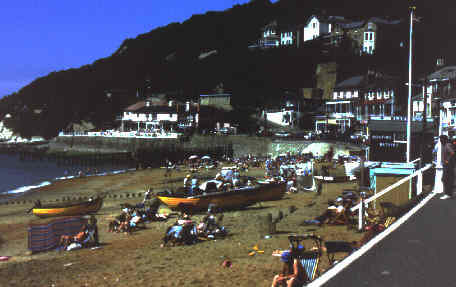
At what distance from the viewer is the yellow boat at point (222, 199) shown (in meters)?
17.8

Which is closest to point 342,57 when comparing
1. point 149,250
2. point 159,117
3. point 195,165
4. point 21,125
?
point 159,117

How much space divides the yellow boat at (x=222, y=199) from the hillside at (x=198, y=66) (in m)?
62.5

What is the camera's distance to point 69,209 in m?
20.8

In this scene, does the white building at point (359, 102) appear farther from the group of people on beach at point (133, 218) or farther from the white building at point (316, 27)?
the group of people on beach at point (133, 218)

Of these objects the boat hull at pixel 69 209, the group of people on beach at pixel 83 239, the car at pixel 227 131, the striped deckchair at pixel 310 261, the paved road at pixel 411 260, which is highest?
the car at pixel 227 131

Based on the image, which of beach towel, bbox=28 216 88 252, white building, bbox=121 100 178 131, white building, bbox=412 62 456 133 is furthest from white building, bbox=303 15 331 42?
beach towel, bbox=28 216 88 252

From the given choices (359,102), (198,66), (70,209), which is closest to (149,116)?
(198,66)

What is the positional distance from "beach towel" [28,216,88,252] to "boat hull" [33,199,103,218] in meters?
6.84

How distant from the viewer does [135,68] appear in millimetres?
150375

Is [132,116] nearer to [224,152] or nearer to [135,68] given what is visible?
[224,152]

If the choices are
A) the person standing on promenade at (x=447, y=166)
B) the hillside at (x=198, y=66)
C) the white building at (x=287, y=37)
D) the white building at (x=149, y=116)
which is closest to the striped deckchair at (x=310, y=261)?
the person standing on promenade at (x=447, y=166)

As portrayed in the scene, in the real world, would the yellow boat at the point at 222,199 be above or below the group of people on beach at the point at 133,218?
above

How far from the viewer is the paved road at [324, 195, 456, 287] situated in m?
5.34

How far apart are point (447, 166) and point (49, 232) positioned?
42.2ft
